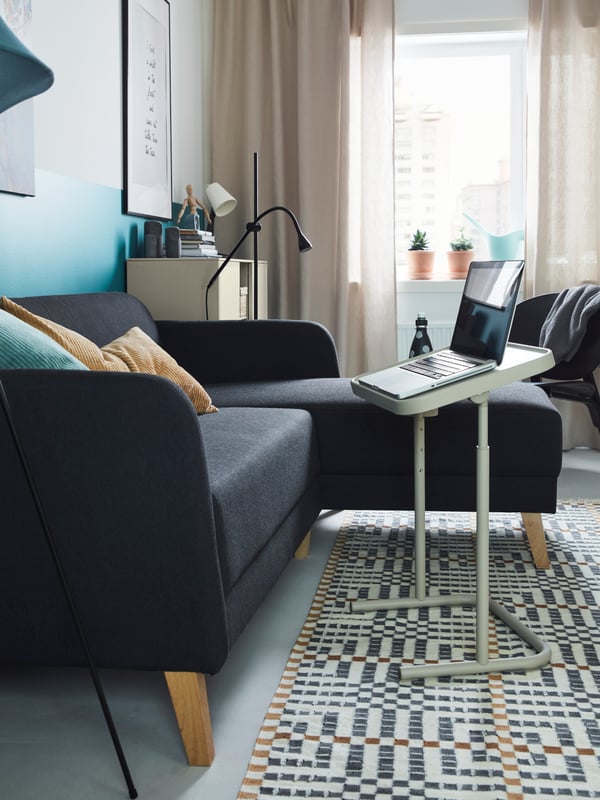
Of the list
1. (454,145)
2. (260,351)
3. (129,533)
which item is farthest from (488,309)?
(454,145)

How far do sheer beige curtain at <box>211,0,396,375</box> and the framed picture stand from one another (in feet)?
1.88

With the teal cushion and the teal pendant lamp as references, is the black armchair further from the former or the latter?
the teal pendant lamp

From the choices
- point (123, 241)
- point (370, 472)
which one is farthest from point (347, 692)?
point (123, 241)

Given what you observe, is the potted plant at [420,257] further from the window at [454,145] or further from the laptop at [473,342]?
the laptop at [473,342]

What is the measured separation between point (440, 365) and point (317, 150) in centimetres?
270

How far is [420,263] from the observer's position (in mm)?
4754

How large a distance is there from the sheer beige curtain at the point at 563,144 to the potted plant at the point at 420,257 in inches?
20.8

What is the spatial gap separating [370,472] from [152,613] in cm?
128

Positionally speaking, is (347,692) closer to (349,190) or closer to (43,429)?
(43,429)

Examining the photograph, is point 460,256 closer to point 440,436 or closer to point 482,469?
point 440,436

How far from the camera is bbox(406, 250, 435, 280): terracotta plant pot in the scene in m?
4.75

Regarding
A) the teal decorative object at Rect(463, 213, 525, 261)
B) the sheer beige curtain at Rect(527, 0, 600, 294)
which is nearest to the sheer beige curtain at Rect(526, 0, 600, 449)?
the sheer beige curtain at Rect(527, 0, 600, 294)

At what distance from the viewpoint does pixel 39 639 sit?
1585 mm

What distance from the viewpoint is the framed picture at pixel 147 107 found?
355cm
